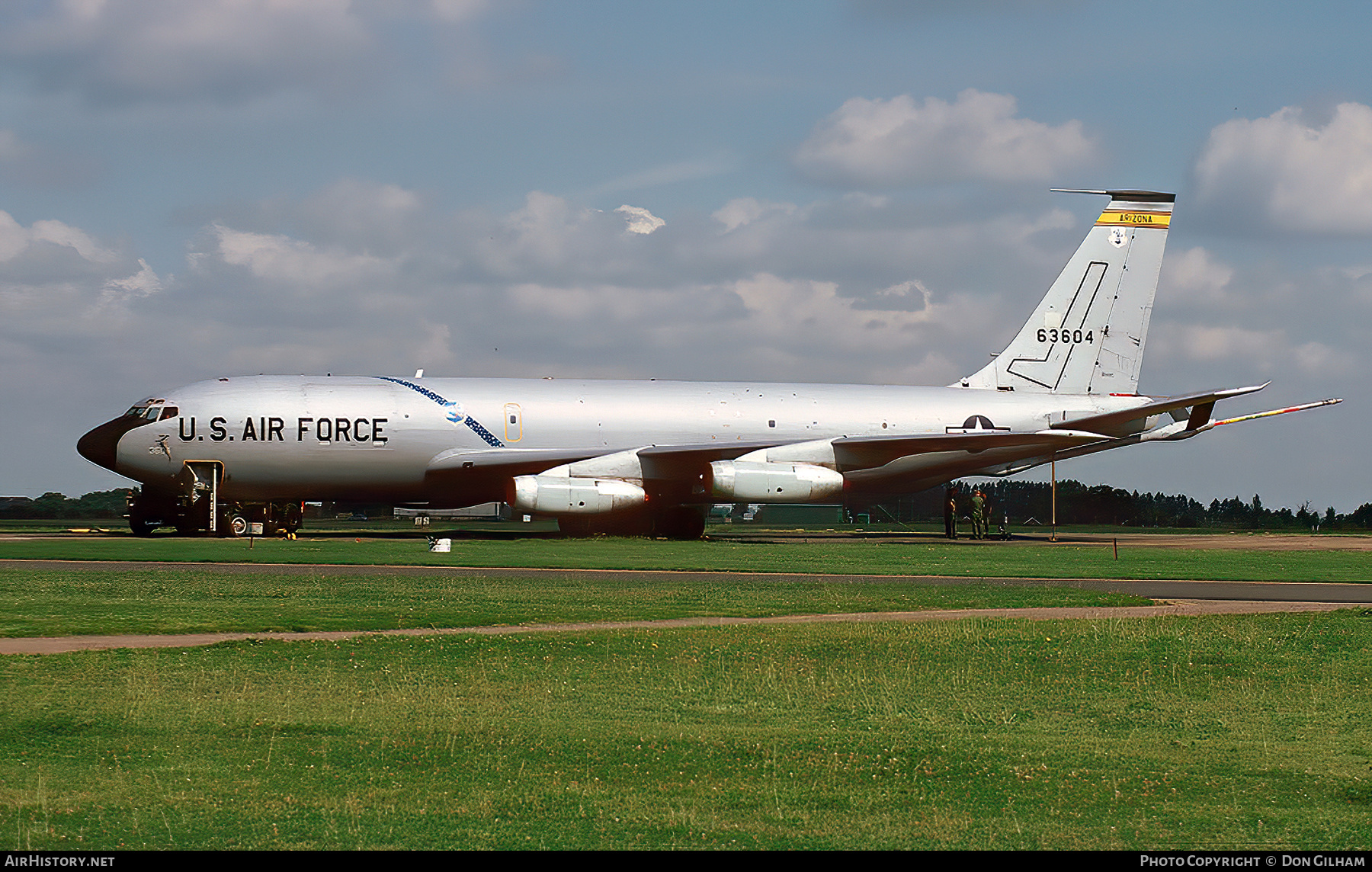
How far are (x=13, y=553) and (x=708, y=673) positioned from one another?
22.3m

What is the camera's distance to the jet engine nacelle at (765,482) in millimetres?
39781

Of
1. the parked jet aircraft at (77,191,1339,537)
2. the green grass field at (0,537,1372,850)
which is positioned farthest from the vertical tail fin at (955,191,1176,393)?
the green grass field at (0,537,1372,850)

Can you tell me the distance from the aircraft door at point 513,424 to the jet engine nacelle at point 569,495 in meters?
1.32

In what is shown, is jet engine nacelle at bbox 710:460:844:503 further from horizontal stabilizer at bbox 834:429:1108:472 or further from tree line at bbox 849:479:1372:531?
tree line at bbox 849:479:1372:531

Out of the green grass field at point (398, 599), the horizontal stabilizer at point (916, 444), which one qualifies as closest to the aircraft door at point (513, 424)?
the horizontal stabilizer at point (916, 444)

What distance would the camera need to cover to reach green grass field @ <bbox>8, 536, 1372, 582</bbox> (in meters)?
27.1

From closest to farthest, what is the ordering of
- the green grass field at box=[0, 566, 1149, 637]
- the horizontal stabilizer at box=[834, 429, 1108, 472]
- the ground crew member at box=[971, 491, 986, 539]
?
the green grass field at box=[0, 566, 1149, 637] → the horizontal stabilizer at box=[834, 429, 1108, 472] → the ground crew member at box=[971, 491, 986, 539]

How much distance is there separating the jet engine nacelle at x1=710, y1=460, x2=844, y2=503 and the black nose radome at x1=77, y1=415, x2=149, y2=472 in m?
16.2

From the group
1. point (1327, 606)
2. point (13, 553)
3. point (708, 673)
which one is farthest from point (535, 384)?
point (708, 673)

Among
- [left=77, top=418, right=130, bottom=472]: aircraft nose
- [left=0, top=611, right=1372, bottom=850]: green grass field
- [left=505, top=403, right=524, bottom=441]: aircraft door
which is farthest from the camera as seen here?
[left=505, top=403, right=524, bottom=441]: aircraft door

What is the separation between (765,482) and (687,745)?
102 feet

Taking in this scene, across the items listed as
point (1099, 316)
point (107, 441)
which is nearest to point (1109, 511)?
point (1099, 316)

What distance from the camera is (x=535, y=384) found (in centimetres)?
4128
